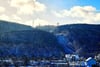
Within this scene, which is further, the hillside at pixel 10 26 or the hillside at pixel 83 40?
the hillside at pixel 10 26

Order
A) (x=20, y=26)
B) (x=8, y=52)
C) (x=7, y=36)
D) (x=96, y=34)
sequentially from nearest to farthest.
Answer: (x=8, y=52), (x=7, y=36), (x=96, y=34), (x=20, y=26)

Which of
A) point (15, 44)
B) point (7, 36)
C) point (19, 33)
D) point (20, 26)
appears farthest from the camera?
point (20, 26)

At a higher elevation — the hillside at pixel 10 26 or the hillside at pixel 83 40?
the hillside at pixel 10 26

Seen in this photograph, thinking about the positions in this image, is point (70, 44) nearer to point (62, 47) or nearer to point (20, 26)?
point (62, 47)

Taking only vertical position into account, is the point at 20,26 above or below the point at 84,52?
above

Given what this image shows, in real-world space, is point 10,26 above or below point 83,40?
above

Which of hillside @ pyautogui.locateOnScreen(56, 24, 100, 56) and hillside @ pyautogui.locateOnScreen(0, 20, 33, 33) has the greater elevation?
hillside @ pyautogui.locateOnScreen(0, 20, 33, 33)

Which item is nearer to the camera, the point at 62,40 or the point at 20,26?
the point at 62,40

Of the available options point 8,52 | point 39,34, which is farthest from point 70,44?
point 8,52

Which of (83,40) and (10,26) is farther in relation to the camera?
(10,26)

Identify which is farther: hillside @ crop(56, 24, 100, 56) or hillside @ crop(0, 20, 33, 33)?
hillside @ crop(0, 20, 33, 33)
